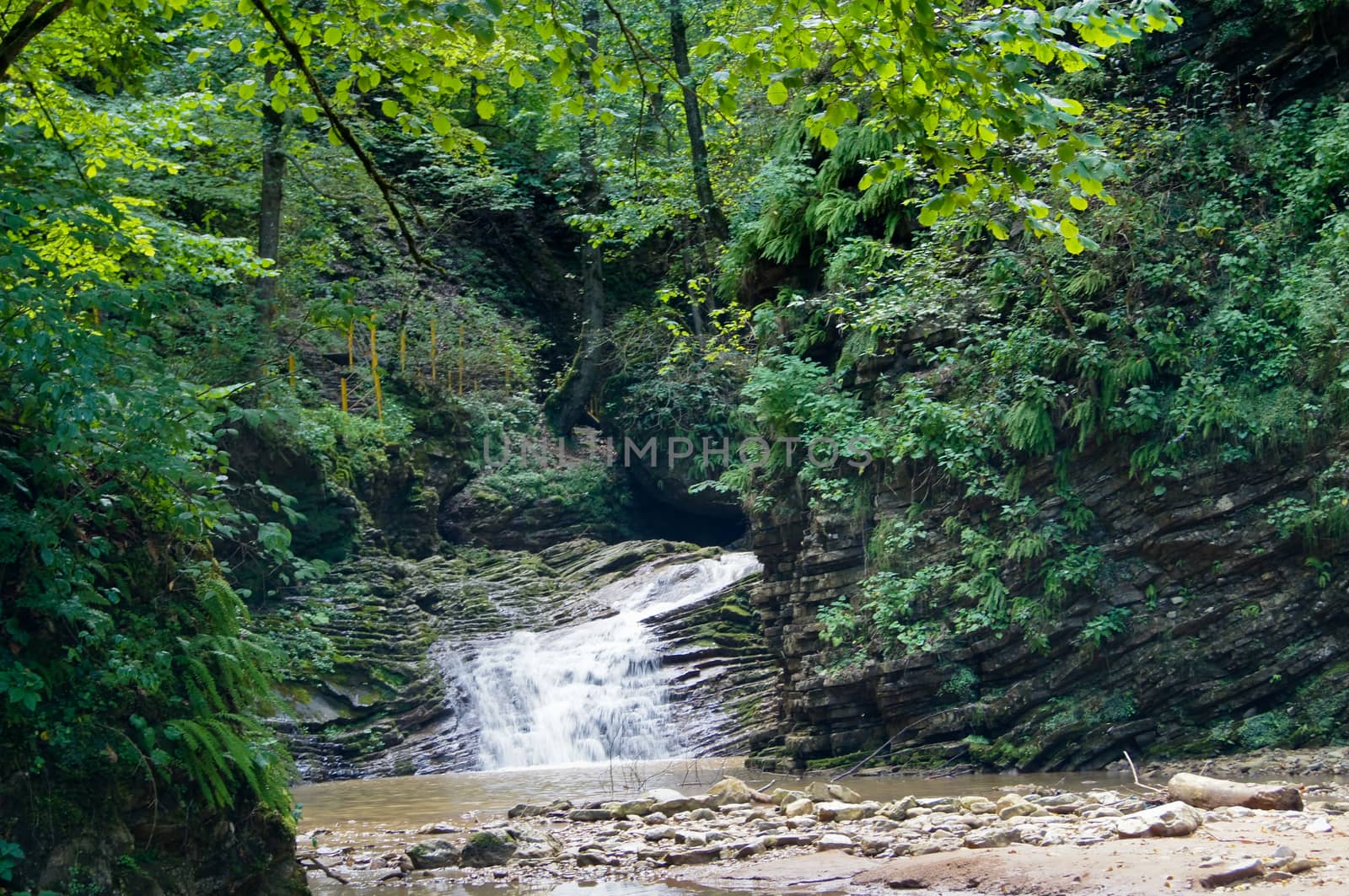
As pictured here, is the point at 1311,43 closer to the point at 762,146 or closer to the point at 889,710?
the point at 889,710

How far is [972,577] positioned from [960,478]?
3.72ft

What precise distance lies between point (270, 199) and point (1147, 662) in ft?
50.9

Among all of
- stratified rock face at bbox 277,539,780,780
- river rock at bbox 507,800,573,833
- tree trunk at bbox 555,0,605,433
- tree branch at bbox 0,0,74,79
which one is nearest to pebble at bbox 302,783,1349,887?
river rock at bbox 507,800,573,833

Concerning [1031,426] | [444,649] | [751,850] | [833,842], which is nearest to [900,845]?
[833,842]

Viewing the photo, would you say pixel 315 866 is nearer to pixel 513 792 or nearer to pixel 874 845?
pixel 874 845

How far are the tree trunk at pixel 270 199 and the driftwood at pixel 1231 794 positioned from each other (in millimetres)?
15597

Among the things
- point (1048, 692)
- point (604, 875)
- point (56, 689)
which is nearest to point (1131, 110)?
point (1048, 692)

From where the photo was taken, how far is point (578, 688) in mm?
17156

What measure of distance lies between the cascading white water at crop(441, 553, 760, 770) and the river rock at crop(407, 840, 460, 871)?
773 centimetres

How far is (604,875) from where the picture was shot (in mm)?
7426

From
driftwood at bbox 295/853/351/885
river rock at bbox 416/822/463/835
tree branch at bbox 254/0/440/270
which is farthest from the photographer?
river rock at bbox 416/822/463/835

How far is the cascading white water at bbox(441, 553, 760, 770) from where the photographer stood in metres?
16.2

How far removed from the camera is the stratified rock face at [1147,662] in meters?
10.5

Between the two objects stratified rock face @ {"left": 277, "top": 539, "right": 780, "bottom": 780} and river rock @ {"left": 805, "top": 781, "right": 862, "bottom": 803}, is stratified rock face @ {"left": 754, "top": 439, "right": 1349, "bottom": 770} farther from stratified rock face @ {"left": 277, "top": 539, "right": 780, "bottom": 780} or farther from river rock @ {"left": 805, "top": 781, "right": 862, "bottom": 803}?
stratified rock face @ {"left": 277, "top": 539, "right": 780, "bottom": 780}
